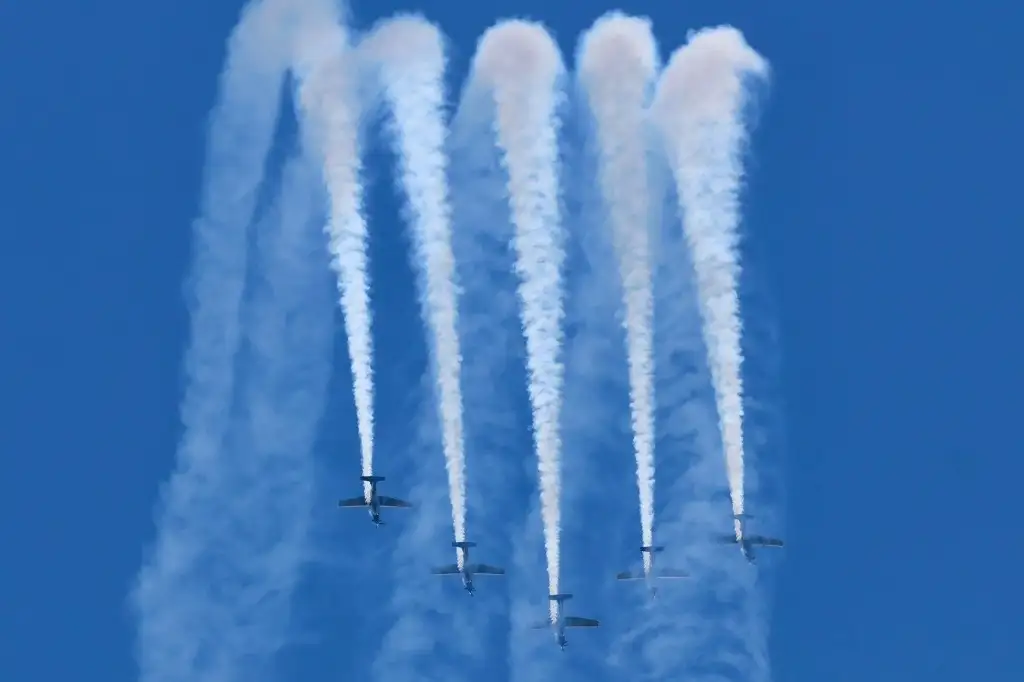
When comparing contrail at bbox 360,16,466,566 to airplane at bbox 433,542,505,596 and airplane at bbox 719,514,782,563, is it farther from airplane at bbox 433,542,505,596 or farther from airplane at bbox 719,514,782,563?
airplane at bbox 719,514,782,563

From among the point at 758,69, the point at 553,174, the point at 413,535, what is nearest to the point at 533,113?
the point at 553,174

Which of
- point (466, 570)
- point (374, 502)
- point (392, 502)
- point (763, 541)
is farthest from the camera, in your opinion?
point (374, 502)

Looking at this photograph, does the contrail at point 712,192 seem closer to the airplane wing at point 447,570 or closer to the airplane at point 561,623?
the airplane at point 561,623

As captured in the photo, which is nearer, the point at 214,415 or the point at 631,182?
the point at 631,182

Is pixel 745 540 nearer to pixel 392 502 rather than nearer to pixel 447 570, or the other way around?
pixel 447 570

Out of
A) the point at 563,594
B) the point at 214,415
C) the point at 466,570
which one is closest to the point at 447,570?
the point at 466,570

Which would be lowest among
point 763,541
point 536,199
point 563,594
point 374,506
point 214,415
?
point 563,594

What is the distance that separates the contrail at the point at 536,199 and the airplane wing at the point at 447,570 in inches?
162

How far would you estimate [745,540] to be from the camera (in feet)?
225

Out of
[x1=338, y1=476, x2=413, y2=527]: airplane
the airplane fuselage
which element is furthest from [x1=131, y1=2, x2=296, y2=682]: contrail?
the airplane fuselage

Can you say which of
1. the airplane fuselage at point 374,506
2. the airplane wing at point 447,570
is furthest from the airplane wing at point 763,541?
the airplane fuselage at point 374,506

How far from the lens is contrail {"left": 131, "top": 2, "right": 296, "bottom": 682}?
68.8 meters

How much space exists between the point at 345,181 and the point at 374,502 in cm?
860

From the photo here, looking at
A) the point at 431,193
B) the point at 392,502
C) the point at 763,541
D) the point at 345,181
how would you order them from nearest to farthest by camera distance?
the point at 431,193
the point at 345,181
the point at 763,541
the point at 392,502
